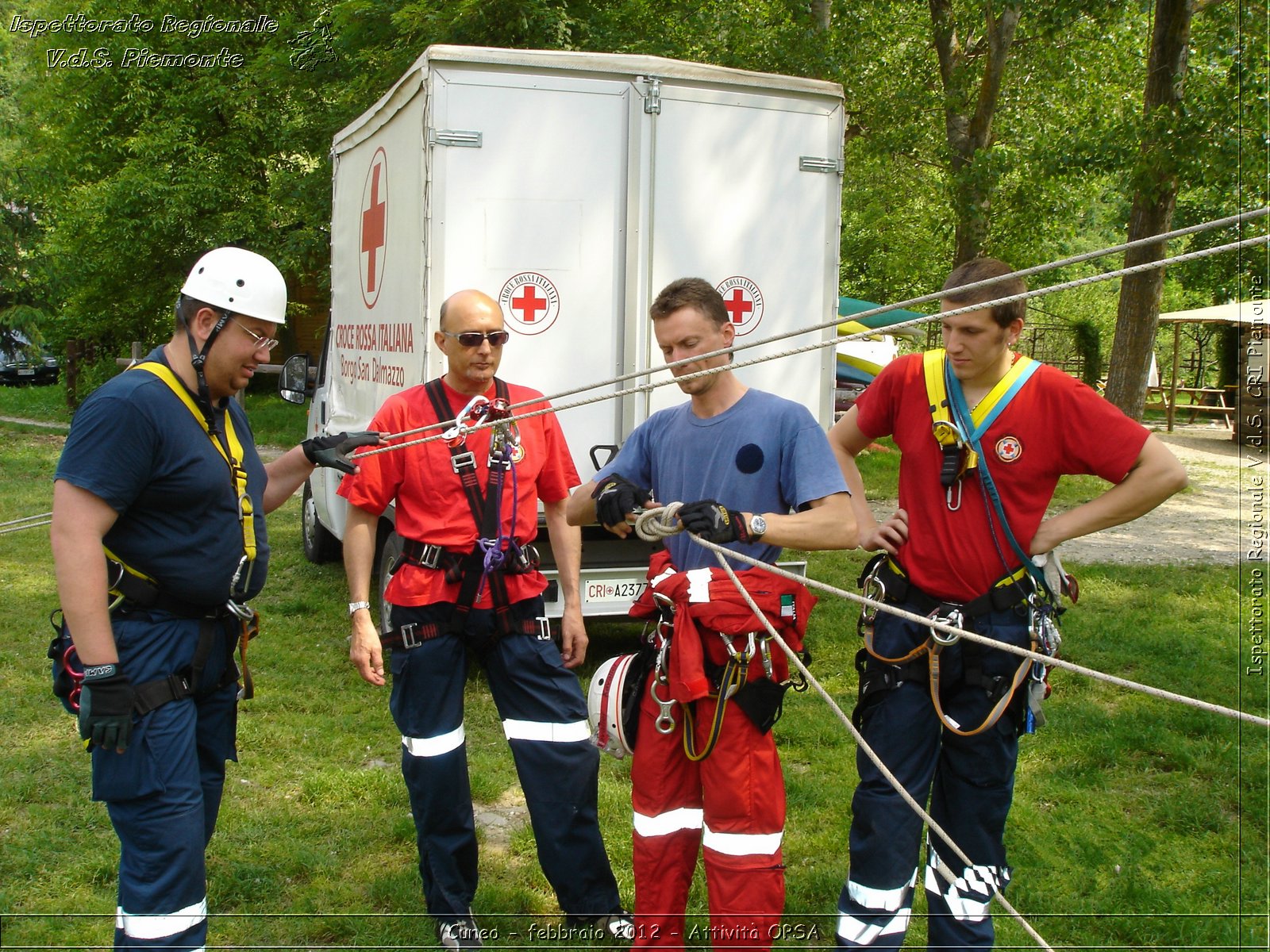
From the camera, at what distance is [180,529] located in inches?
120

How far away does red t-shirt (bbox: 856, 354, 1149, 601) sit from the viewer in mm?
3344

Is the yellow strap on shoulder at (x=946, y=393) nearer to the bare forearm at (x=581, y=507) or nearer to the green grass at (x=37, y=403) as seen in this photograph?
the bare forearm at (x=581, y=507)

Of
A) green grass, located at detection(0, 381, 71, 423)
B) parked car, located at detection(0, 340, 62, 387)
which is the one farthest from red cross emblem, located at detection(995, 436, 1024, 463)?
parked car, located at detection(0, 340, 62, 387)

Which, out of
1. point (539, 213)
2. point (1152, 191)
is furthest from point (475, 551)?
point (1152, 191)

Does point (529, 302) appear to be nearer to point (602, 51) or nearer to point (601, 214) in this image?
point (601, 214)

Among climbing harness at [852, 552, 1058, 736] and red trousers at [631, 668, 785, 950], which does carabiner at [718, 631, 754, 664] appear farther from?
climbing harness at [852, 552, 1058, 736]

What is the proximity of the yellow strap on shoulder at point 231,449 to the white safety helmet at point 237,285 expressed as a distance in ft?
0.76

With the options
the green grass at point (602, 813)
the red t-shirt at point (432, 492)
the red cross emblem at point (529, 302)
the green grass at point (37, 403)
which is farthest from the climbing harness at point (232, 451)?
the green grass at point (37, 403)

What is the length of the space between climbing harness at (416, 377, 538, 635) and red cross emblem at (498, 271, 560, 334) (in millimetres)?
2170

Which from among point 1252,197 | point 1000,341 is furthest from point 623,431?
point 1252,197

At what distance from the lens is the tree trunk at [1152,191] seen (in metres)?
10.2

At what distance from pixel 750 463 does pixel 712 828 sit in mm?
1112

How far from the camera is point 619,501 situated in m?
3.41

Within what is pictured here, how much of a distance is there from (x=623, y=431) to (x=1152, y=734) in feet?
10.9
